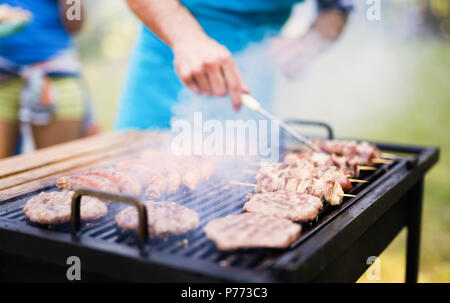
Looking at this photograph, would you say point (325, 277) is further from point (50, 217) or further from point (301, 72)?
point (301, 72)

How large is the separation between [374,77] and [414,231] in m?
7.75

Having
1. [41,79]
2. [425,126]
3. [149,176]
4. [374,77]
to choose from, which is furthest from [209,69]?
[374,77]

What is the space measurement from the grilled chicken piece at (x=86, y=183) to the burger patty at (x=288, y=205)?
2.44 feet

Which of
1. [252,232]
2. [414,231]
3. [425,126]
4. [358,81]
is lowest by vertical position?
[414,231]

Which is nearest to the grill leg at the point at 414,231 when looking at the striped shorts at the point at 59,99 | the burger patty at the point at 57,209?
the burger patty at the point at 57,209

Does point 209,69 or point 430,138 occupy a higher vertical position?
point 209,69

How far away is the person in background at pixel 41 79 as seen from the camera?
13.2 ft

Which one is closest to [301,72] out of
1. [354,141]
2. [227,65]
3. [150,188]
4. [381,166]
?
→ [354,141]

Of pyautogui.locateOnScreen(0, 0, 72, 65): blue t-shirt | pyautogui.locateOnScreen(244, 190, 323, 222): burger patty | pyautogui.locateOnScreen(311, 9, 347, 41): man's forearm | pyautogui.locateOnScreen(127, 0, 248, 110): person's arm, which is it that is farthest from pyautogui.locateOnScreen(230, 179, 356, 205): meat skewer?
pyautogui.locateOnScreen(0, 0, 72, 65): blue t-shirt

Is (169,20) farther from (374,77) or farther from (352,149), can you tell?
(374,77)

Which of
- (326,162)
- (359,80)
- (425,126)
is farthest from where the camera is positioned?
(359,80)

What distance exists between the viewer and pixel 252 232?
5.69ft

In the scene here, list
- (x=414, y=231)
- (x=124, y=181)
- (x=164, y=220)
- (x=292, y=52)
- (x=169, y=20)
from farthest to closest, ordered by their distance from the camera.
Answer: (x=292, y=52) → (x=414, y=231) → (x=169, y=20) → (x=124, y=181) → (x=164, y=220)

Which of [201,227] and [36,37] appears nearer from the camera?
[201,227]
